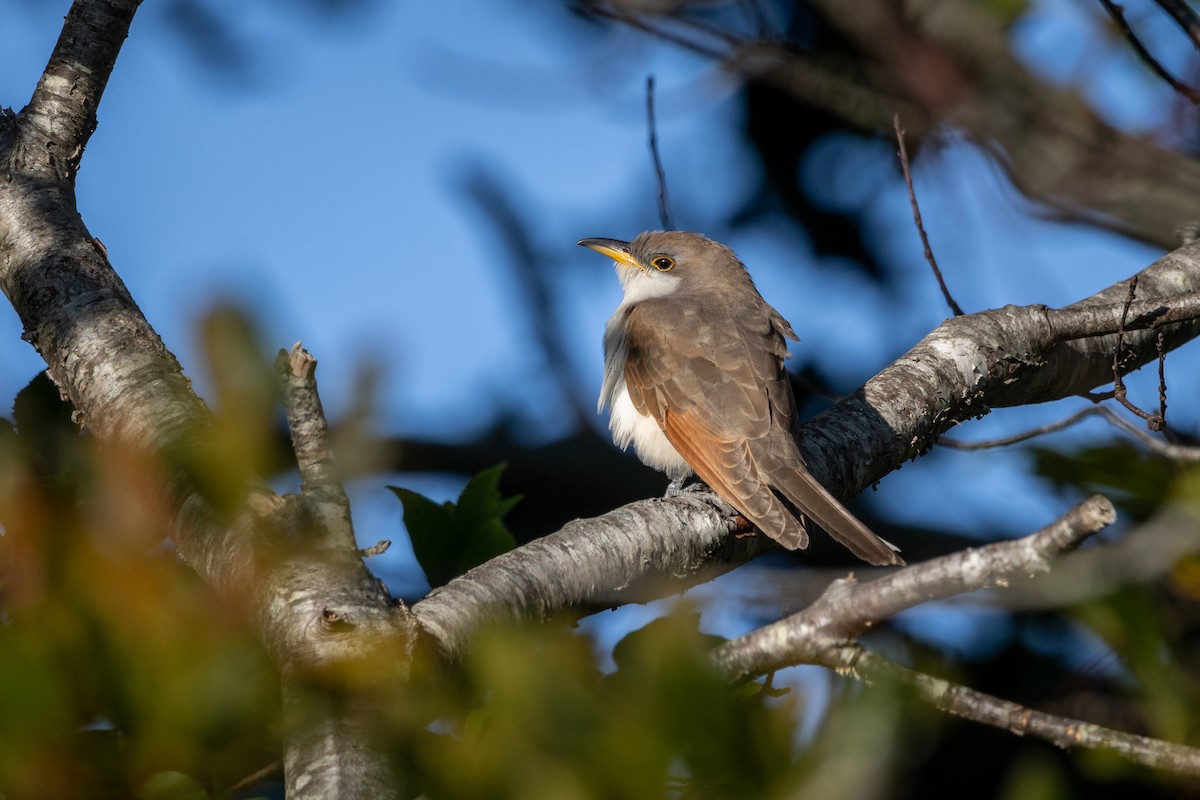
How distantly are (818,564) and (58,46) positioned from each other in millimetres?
4764

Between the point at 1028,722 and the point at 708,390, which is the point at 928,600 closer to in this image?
the point at 1028,722

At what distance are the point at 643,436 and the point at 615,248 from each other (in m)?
1.75

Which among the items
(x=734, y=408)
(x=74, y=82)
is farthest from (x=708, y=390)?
(x=74, y=82)

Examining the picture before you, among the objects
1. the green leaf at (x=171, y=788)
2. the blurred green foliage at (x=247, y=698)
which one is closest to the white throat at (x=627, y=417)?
the blurred green foliage at (x=247, y=698)

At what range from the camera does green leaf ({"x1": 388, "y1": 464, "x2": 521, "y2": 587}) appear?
12.0 feet

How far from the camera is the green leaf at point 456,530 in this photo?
365cm

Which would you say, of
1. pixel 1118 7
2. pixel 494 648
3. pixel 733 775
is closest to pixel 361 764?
pixel 494 648

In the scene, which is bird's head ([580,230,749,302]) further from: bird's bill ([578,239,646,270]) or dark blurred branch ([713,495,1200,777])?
dark blurred branch ([713,495,1200,777])

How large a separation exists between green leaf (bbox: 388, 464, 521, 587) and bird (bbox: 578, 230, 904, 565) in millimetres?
904

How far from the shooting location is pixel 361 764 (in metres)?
1.96

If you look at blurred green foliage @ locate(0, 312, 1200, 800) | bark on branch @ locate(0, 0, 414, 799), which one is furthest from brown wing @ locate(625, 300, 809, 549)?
bark on branch @ locate(0, 0, 414, 799)

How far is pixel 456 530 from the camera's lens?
3.69m

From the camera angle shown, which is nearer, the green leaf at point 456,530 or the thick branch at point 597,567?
the thick branch at point 597,567

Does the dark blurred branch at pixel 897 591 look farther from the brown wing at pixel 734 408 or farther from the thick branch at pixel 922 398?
the brown wing at pixel 734 408
